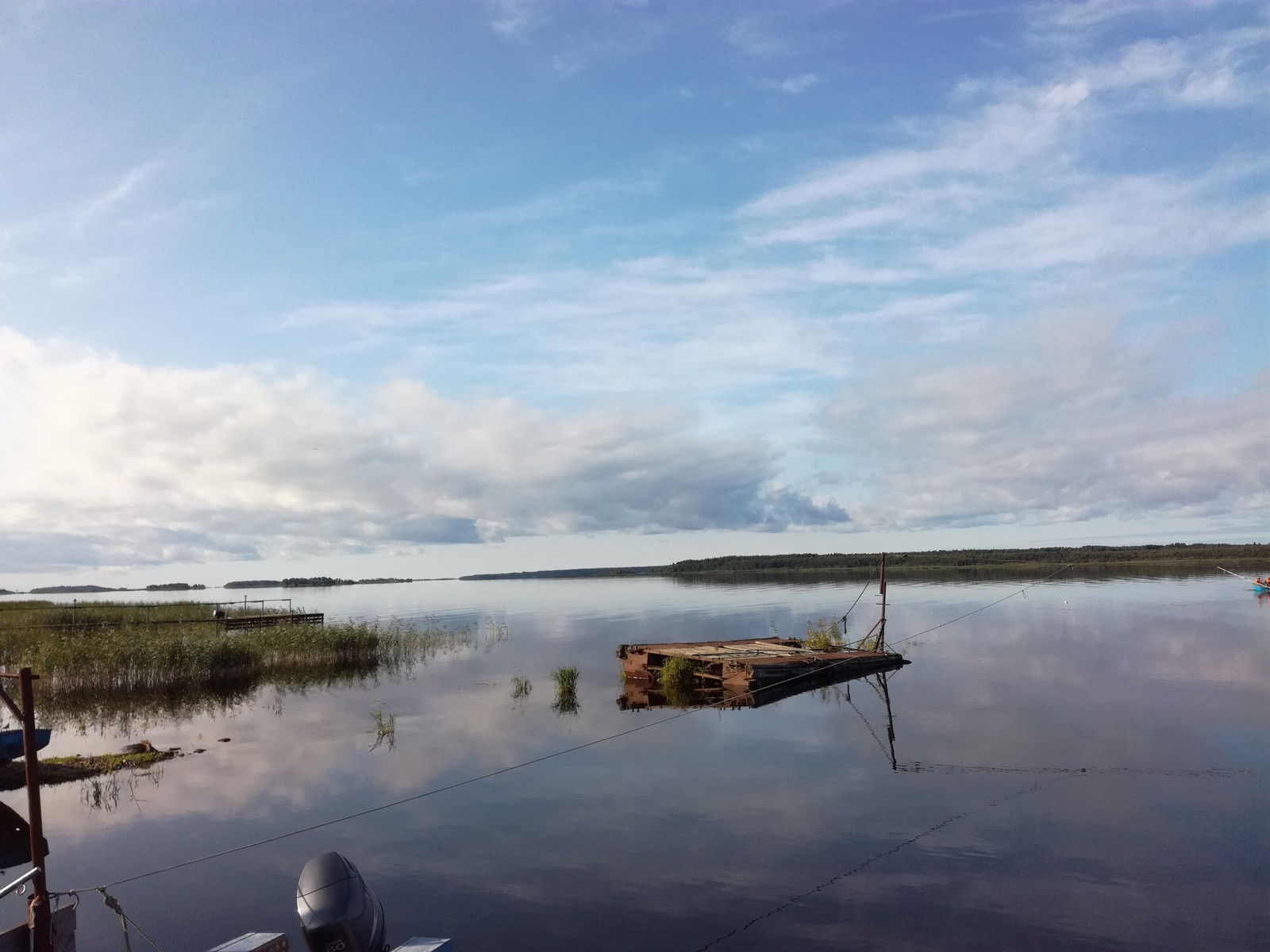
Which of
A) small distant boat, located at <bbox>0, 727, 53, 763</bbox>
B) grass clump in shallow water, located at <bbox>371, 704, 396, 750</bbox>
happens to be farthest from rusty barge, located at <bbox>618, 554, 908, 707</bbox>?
small distant boat, located at <bbox>0, 727, 53, 763</bbox>

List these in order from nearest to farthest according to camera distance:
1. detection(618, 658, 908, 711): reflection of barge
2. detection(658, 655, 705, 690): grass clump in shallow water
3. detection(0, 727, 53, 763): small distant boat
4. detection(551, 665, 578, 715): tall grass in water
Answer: detection(0, 727, 53, 763): small distant boat → detection(551, 665, 578, 715): tall grass in water → detection(618, 658, 908, 711): reflection of barge → detection(658, 655, 705, 690): grass clump in shallow water

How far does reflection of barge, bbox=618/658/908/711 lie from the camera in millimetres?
30766

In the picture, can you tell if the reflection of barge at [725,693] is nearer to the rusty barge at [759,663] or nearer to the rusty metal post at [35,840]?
the rusty barge at [759,663]

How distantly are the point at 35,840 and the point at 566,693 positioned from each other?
2254 cm

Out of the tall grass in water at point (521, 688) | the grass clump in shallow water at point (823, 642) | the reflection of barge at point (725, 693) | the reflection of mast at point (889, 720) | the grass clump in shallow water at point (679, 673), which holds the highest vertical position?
the grass clump in shallow water at point (823, 642)

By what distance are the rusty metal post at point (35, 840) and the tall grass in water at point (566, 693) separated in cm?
2001

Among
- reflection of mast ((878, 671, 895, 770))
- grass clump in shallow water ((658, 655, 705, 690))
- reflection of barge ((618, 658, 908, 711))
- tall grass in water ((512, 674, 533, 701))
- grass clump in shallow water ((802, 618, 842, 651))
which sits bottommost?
reflection of mast ((878, 671, 895, 770))

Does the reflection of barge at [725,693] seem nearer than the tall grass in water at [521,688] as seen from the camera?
Yes

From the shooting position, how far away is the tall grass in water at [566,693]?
30344 millimetres

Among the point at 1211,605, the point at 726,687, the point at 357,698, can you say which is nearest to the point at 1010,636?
the point at 726,687

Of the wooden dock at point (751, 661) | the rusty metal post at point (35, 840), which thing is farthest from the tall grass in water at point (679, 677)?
the rusty metal post at point (35, 840)

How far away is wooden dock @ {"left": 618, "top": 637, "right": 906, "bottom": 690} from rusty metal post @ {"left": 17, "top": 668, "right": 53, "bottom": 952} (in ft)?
79.8

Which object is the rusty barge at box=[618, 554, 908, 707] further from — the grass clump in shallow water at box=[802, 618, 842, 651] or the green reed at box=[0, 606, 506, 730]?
the green reed at box=[0, 606, 506, 730]

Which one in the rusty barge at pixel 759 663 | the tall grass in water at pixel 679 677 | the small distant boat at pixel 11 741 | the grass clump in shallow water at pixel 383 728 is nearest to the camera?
the small distant boat at pixel 11 741
